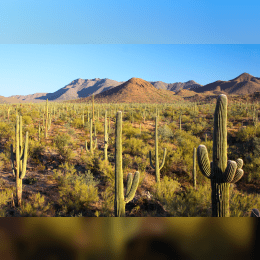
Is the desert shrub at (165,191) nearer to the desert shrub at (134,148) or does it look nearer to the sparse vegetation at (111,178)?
the sparse vegetation at (111,178)

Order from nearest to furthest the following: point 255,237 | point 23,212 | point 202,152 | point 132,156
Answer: point 255,237 < point 202,152 < point 23,212 < point 132,156

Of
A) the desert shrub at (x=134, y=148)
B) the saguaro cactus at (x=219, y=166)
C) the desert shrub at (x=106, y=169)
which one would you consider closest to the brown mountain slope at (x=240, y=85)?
the saguaro cactus at (x=219, y=166)

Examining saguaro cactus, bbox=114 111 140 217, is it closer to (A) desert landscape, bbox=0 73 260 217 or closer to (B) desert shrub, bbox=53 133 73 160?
(A) desert landscape, bbox=0 73 260 217

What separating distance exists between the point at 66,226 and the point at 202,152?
2233 millimetres

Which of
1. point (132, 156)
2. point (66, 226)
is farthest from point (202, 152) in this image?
point (132, 156)

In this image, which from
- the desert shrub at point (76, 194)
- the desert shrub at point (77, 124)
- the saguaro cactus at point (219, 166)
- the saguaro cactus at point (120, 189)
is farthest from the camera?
the desert shrub at point (77, 124)

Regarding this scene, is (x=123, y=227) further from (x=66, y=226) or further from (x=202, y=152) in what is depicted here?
(x=202, y=152)

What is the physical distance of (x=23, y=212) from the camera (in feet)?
16.9

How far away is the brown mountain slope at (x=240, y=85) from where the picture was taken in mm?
5734

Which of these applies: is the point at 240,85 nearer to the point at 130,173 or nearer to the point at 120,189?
the point at 130,173

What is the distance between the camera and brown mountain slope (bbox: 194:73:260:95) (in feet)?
18.8

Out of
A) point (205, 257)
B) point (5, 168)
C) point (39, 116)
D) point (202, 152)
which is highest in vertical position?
point (39, 116)

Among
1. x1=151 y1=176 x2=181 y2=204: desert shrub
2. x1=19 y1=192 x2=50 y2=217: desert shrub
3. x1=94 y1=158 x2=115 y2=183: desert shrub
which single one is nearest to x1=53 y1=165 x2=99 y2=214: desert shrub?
x1=19 y1=192 x2=50 y2=217: desert shrub

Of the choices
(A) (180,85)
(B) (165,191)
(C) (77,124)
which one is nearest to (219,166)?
(B) (165,191)
